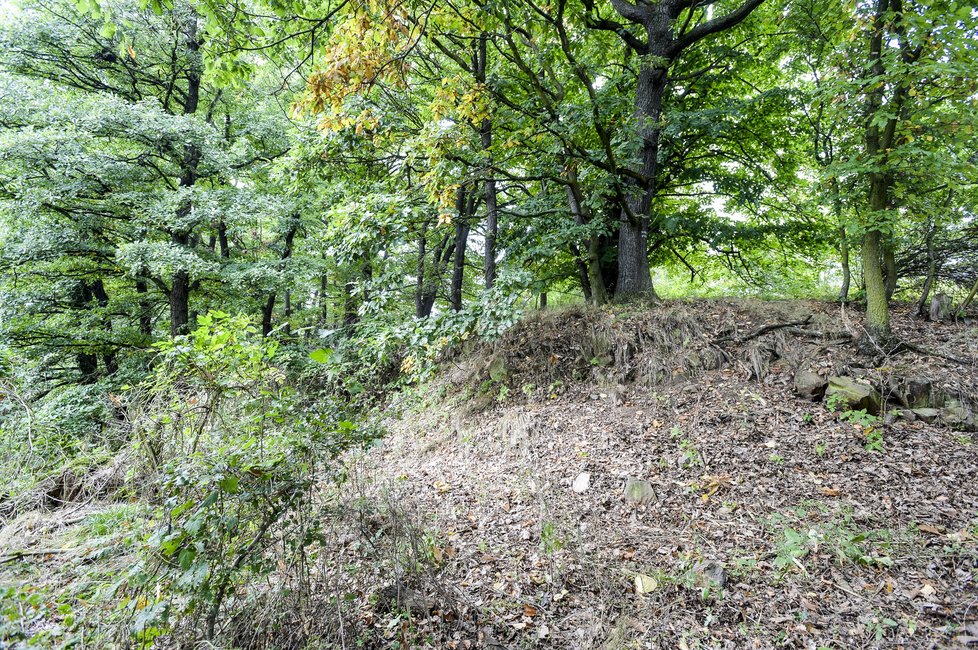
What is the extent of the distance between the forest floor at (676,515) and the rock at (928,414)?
0.01 m

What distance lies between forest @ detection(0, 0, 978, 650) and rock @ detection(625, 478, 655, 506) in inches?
1.8

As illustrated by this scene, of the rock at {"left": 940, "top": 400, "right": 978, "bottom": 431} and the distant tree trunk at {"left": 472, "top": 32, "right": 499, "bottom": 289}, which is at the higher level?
the distant tree trunk at {"left": 472, "top": 32, "right": 499, "bottom": 289}

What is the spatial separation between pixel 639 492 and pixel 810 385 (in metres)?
2.45

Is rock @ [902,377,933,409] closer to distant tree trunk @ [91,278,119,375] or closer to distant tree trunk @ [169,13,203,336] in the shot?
distant tree trunk @ [169,13,203,336]

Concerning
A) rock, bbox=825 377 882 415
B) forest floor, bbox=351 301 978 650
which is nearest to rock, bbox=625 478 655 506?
forest floor, bbox=351 301 978 650

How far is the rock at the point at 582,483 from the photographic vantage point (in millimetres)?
4596

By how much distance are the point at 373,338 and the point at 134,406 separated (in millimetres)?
3840

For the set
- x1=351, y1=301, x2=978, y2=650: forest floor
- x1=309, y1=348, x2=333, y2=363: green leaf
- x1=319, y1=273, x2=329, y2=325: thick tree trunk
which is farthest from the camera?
x1=319, y1=273, x2=329, y2=325: thick tree trunk

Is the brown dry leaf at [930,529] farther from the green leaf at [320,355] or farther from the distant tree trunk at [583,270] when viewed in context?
the distant tree trunk at [583,270]

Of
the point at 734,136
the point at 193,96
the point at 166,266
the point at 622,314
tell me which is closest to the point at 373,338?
the point at 622,314

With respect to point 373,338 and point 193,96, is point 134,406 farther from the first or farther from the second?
point 193,96

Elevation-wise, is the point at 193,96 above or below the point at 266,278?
above

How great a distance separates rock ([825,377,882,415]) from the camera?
14.6 ft

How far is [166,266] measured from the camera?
9.02m
